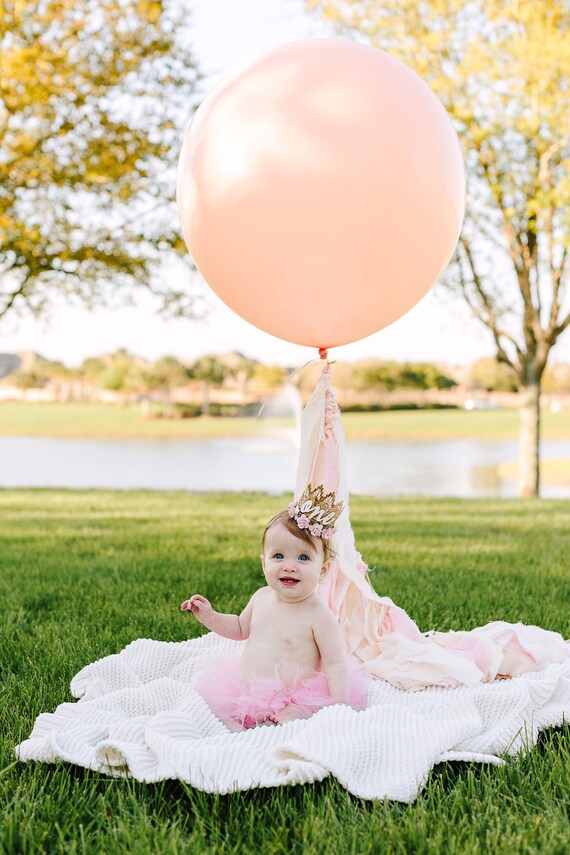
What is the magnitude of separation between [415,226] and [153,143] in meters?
7.70

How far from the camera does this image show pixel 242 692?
2326 mm

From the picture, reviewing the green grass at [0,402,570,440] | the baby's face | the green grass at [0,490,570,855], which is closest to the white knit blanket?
the green grass at [0,490,570,855]

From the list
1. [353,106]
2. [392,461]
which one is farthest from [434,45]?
[392,461]

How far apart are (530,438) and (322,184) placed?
346 inches

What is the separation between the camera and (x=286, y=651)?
7.63 feet

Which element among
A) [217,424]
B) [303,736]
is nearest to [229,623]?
[303,736]

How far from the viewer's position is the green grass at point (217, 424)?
128 ft

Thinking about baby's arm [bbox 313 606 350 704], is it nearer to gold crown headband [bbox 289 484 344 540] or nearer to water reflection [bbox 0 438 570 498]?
gold crown headband [bbox 289 484 344 540]

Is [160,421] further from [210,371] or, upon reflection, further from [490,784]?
[490,784]

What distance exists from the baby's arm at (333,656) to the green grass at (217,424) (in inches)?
1350

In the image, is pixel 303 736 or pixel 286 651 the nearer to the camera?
pixel 303 736

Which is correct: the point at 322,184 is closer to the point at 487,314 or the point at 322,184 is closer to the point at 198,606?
the point at 198,606

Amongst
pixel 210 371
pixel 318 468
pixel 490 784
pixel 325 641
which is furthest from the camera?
pixel 210 371

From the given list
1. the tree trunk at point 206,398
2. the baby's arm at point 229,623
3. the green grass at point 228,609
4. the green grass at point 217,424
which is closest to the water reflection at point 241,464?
the green grass at point 217,424
